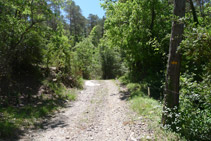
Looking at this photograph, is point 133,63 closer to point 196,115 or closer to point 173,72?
point 173,72

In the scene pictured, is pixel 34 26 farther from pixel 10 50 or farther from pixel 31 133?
pixel 31 133

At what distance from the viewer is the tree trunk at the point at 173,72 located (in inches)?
187

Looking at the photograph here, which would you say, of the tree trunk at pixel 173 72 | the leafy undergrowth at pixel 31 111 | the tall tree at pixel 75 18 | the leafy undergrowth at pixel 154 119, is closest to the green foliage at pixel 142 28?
the leafy undergrowth at pixel 154 119

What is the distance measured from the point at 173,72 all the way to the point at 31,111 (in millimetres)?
6214

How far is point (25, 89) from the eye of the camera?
9.93 meters

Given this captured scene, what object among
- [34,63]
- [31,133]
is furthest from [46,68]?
[31,133]

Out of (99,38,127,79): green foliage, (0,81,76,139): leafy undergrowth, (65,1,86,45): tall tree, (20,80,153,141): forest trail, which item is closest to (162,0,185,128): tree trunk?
(20,80,153,141): forest trail

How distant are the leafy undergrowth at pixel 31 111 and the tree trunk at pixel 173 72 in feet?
15.4

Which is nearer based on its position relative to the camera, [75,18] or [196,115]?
[196,115]

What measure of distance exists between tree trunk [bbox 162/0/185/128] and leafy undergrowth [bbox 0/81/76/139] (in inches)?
185

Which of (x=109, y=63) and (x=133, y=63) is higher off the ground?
(x=109, y=63)

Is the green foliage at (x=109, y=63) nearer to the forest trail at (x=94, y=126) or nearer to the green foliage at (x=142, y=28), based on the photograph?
the green foliage at (x=142, y=28)

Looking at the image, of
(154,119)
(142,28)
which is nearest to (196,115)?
(154,119)

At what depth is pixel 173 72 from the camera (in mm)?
4922
